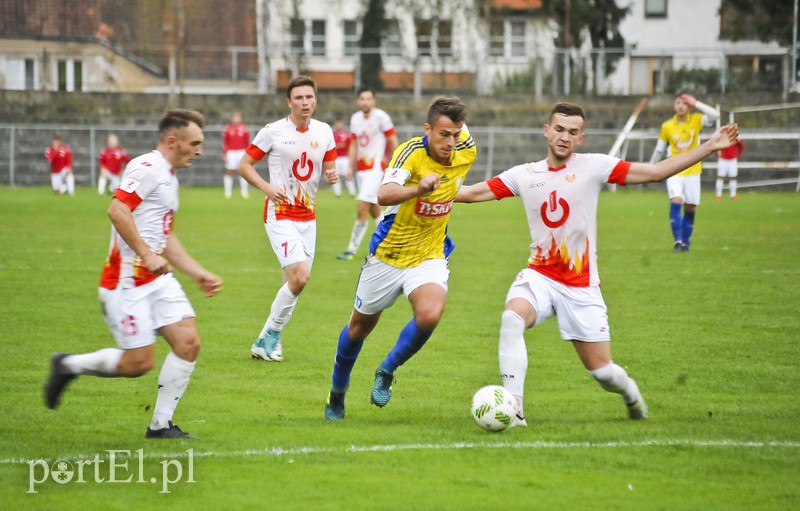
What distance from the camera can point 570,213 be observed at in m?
7.25

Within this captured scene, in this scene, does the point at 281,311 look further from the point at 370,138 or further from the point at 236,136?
the point at 236,136

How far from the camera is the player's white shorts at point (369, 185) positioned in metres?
17.4

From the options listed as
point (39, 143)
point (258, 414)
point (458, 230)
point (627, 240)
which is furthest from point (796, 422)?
point (39, 143)

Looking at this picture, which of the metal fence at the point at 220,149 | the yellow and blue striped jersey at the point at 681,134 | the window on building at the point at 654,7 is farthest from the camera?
the window on building at the point at 654,7

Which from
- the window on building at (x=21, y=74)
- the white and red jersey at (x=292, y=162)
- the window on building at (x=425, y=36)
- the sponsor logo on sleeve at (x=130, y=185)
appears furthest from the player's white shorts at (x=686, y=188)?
the window on building at (x=21, y=74)

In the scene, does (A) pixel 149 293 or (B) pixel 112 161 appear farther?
(B) pixel 112 161

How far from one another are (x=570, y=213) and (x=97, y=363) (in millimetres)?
3070

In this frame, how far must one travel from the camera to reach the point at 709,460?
244 inches

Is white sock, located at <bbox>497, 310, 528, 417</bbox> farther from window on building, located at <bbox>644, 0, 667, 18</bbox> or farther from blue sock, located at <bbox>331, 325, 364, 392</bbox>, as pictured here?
window on building, located at <bbox>644, 0, 667, 18</bbox>

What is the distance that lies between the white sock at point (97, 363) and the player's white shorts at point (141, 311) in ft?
0.33

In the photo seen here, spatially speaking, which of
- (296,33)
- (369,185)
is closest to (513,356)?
(369,185)

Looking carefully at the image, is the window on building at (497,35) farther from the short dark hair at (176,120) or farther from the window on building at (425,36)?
the short dark hair at (176,120)

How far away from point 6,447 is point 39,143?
114 feet

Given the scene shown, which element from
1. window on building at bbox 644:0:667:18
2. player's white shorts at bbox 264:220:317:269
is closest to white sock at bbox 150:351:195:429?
player's white shorts at bbox 264:220:317:269
